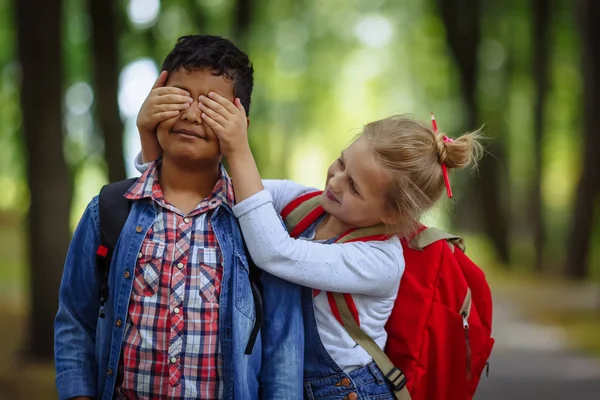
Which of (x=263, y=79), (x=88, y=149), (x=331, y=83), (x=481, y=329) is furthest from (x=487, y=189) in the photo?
(x=481, y=329)

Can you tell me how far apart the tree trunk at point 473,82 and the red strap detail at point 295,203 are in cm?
1436

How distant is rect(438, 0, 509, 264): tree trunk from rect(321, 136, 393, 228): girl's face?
47.6ft

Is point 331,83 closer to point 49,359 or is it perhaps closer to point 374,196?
point 49,359

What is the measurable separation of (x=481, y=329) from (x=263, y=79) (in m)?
21.0

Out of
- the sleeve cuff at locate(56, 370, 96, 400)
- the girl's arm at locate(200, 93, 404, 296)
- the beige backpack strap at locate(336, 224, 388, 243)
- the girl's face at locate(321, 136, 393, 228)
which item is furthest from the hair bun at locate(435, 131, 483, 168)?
the sleeve cuff at locate(56, 370, 96, 400)

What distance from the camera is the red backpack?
2.66m

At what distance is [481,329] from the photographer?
2.75 meters

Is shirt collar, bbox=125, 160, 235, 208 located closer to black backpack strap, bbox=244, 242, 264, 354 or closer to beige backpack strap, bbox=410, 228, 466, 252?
A: black backpack strap, bbox=244, 242, 264, 354

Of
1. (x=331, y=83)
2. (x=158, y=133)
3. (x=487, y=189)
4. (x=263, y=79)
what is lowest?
(x=158, y=133)

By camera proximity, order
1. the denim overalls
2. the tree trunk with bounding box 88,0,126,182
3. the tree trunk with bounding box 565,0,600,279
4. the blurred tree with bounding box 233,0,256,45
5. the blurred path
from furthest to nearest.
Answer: the blurred tree with bounding box 233,0,256,45, the tree trunk with bounding box 565,0,600,279, the tree trunk with bounding box 88,0,126,182, the blurred path, the denim overalls

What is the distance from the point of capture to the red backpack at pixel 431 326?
8.72ft

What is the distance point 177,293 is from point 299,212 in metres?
0.66

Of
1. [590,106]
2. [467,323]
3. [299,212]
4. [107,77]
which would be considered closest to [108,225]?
[299,212]

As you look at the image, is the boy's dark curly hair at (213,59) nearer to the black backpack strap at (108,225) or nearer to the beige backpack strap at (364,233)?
the black backpack strap at (108,225)
